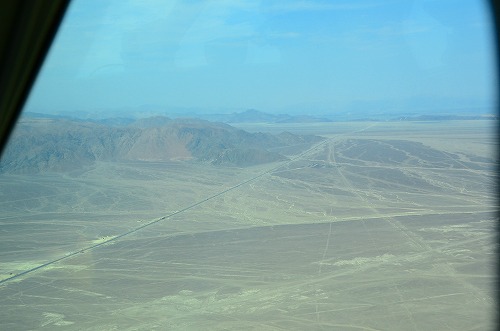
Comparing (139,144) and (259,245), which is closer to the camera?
(259,245)

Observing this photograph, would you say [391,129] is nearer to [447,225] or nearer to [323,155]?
[323,155]

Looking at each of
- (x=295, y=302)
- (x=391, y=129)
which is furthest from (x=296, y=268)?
(x=391, y=129)

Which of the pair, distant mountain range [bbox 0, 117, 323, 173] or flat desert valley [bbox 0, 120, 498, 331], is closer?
flat desert valley [bbox 0, 120, 498, 331]

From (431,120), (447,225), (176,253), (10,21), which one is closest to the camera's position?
(10,21)

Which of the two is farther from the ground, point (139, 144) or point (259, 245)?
point (139, 144)
